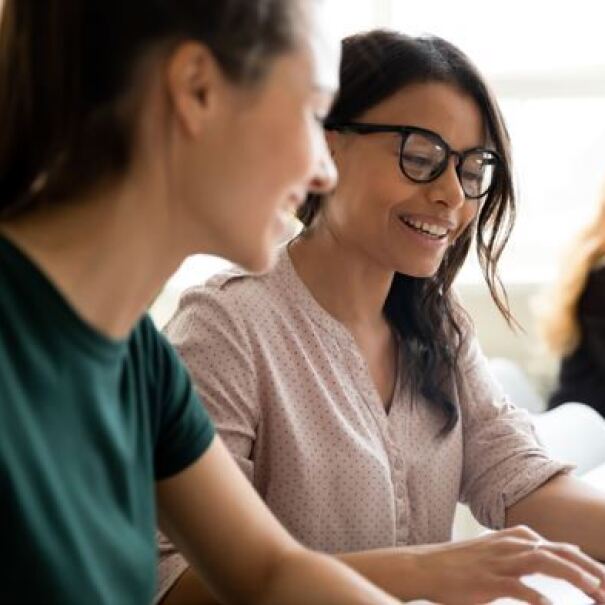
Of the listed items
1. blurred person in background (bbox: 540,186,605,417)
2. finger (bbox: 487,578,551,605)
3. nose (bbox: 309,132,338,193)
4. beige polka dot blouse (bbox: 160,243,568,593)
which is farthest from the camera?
blurred person in background (bbox: 540,186,605,417)

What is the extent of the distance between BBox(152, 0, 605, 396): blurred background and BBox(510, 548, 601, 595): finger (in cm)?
179

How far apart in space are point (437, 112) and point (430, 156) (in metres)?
0.06

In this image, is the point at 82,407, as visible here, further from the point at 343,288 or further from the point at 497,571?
the point at 343,288

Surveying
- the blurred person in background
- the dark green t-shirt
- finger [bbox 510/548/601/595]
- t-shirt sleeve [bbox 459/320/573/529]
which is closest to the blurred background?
the blurred person in background

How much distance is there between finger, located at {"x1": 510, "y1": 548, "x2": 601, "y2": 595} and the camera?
1.35m

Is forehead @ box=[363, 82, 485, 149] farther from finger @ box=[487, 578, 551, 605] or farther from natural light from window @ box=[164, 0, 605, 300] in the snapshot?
natural light from window @ box=[164, 0, 605, 300]

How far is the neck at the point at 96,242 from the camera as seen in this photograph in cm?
95

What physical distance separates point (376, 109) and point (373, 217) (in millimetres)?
142

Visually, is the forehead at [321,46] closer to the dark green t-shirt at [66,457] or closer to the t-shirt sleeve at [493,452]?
the dark green t-shirt at [66,457]

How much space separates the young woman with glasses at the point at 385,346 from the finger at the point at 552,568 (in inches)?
3.9

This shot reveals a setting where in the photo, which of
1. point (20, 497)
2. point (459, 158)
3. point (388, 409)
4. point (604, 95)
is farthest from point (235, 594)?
point (604, 95)

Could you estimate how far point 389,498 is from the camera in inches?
63.2

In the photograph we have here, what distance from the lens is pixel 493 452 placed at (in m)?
1.73

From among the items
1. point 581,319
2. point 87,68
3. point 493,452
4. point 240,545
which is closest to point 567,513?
point 493,452
